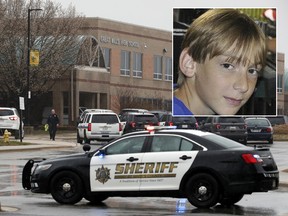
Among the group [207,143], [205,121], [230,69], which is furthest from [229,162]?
[205,121]

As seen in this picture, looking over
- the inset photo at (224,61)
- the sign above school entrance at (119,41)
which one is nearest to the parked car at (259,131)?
the inset photo at (224,61)

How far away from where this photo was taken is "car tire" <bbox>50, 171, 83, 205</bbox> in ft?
52.1

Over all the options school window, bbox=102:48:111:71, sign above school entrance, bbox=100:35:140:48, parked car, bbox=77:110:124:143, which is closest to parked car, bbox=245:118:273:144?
parked car, bbox=77:110:124:143

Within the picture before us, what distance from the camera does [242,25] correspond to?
23297 mm

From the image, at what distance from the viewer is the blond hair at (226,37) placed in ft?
75.3

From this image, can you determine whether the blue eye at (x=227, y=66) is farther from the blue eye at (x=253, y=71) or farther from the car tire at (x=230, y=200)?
the car tire at (x=230, y=200)

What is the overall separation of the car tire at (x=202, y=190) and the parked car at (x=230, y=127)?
76.3 ft

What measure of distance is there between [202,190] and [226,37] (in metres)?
8.79

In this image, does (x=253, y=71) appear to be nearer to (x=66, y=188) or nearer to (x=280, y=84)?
(x=66, y=188)

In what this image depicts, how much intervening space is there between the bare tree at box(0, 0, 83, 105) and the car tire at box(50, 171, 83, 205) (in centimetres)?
4713

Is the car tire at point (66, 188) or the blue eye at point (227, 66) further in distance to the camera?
the blue eye at point (227, 66)

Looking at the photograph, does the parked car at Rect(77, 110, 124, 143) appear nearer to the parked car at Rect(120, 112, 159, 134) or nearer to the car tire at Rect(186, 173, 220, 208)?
the parked car at Rect(120, 112, 159, 134)

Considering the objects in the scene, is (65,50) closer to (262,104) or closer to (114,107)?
(114,107)

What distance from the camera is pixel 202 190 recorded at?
594 inches
